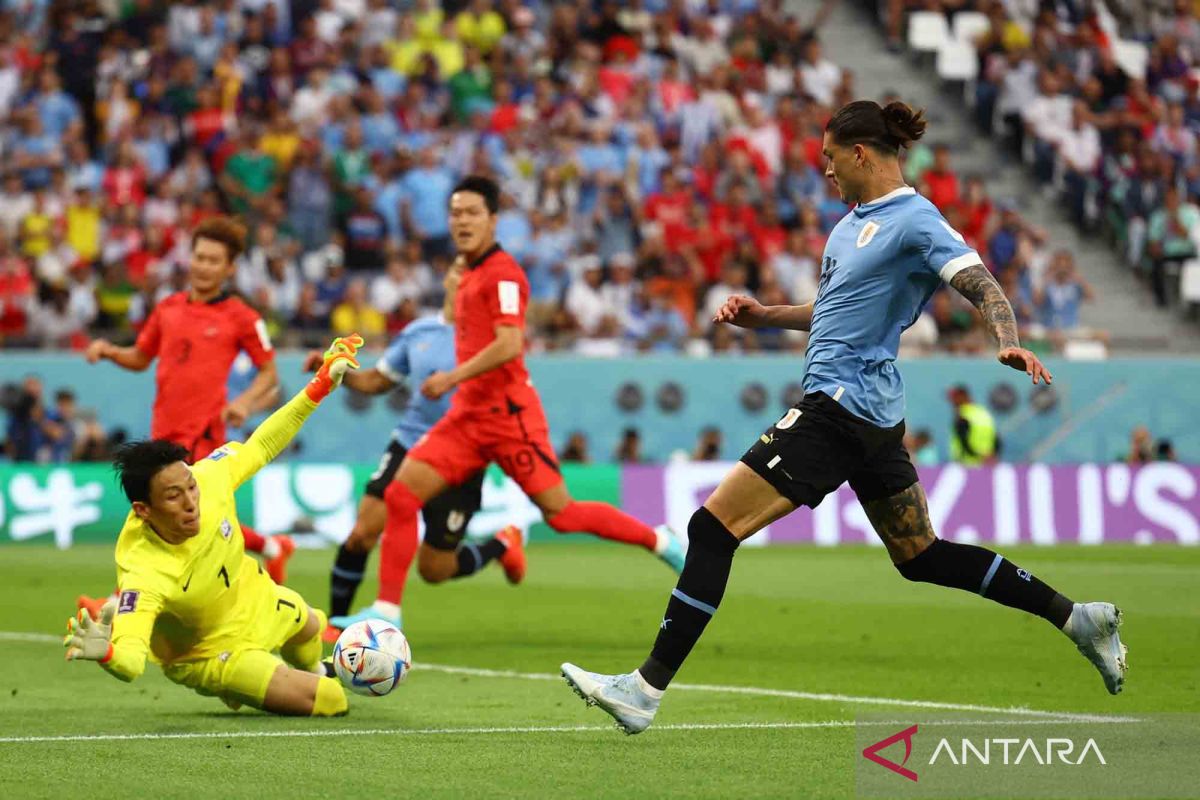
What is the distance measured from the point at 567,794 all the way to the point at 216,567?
7.75 ft

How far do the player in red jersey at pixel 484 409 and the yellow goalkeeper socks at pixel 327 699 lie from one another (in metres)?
2.26

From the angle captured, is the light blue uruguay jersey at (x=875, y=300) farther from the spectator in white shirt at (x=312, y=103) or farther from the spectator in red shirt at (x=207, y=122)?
the spectator in white shirt at (x=312, y=103)

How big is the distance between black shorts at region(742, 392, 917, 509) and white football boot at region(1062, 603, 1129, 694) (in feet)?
3.09

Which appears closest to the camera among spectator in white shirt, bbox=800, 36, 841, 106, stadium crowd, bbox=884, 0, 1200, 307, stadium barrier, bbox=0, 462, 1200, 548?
stadium barrier, bbox=0, 462, 1200, 548

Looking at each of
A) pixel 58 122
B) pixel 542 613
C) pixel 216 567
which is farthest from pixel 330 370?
pixel 58 122

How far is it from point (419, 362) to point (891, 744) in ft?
18.1

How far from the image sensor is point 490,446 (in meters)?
11.0

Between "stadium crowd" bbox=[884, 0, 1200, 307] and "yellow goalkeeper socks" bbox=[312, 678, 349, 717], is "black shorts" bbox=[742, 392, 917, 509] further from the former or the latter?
"stadium crowd" bbox=[884, 0, 1200, 307]

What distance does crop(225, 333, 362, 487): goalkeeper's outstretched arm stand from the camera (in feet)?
28.0

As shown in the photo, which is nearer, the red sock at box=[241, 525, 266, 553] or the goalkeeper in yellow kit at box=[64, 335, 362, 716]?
the goalkeeper in yellow kit at box=[64, 335, 362, 716]

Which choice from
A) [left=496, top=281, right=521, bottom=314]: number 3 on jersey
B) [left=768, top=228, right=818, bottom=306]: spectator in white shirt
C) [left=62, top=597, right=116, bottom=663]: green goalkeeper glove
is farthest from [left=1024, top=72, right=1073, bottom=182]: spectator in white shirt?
[left=62, top=597, right=116, bottom=663]: green goalkeeper glove

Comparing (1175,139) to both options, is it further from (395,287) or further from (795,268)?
(395,287)

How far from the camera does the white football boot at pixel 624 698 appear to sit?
7301mm

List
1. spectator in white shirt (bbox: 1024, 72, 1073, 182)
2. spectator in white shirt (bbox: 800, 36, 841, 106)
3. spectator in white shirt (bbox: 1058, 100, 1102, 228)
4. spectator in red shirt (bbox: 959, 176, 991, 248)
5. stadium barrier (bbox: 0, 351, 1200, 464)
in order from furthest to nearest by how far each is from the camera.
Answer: spectator in white shirt (bbox: 1024, 72, 1073, 182), spectator in white shirt (bbox: 1058, 100, 1102, 228), spectator in white shirt (bbox: 800, 36, 841, 106), spectator in red shirt (bbox: 959, 176, 991, 248), stadium barrier (bbox: 0, 351, 1200, 464)
